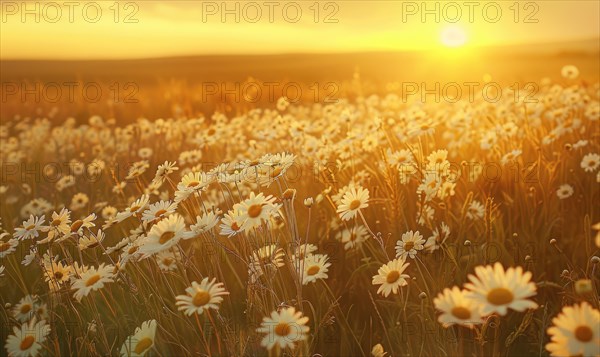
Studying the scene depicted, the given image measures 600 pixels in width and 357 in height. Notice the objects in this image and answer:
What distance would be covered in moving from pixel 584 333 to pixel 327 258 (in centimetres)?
119

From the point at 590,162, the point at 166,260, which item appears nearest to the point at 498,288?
the point at 166,260

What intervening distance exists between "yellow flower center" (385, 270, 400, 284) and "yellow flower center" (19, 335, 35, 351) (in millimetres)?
1180

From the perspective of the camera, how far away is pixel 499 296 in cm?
105

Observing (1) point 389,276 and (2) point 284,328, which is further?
(1) point 389,276

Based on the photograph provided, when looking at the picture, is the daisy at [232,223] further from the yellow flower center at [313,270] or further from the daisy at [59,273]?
the daisy at [59,273]

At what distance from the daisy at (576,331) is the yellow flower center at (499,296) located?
9 cm

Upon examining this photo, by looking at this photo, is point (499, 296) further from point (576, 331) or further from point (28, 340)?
point (28, 340)

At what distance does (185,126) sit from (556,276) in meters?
4.39

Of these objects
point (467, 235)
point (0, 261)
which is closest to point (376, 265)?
point (467, 235)

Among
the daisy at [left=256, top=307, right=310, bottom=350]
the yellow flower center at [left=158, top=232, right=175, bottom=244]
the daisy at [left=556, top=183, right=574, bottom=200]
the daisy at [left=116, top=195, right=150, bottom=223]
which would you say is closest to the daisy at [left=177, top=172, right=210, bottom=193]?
the daisy at [left=116, top=195, right=150, bottom=223]

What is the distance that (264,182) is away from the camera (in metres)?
2.14

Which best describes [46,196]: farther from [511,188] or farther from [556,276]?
[556,276]

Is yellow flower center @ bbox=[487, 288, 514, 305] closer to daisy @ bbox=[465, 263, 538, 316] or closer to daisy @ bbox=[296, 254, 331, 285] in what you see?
daisy @ bbox=[465, 263, 538, 316]

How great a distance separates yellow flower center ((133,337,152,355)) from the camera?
1.59 meters
